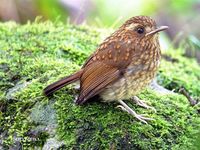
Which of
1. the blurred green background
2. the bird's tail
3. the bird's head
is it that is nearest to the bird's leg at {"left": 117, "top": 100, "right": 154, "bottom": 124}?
the bird's tail

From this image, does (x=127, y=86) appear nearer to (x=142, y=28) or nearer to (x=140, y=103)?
(x=140, y=103)

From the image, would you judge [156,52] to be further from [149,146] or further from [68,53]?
[68,53]

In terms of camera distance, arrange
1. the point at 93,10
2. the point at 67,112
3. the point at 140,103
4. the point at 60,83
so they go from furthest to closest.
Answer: the point at 93,10 → the point at 140,103 → the point at 60,83 → the point at 67,112


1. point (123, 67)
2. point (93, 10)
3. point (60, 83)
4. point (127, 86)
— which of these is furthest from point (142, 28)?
point (93, 10)

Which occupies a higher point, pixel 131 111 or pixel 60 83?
pixel 60 83

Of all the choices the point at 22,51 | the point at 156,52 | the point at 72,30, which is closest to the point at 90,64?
the point at 156,52

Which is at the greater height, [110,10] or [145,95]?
[110,10]
